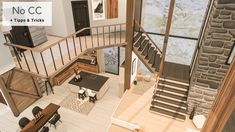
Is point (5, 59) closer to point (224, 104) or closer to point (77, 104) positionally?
point (77, 104)

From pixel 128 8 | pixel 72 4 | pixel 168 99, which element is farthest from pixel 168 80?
pixel 72 4

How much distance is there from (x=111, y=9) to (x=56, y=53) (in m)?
3.26

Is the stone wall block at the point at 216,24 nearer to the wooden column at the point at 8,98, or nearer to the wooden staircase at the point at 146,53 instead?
the wooden staircase at the point at 146,53

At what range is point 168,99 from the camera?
20.6ft

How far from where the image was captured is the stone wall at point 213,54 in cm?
414

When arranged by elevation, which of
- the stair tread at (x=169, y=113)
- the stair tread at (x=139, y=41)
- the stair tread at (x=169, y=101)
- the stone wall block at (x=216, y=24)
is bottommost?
the stair tread at (x=169, y=113)

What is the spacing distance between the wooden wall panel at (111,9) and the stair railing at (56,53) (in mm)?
666

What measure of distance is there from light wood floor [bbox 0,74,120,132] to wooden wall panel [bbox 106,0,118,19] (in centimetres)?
409

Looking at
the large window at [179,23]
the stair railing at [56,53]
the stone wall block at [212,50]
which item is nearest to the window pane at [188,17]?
Answer: the large window at [179,23]

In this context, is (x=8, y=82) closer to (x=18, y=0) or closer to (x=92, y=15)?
(x=18, y=0)

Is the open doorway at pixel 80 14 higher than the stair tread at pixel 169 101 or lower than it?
higher

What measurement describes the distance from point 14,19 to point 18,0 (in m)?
0.84

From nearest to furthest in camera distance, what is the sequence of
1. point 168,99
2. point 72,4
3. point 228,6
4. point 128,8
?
1. point 228,6
2. point 128,8
3. point 168,99
4. point 72,4

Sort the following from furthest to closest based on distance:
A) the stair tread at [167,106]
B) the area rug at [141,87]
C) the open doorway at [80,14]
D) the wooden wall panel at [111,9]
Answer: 1. the open doorway at [80,14]
2. the wooden wall panel at [111,9]
3. the area rug at [141,87]
4. the stair tread at [167,106]
